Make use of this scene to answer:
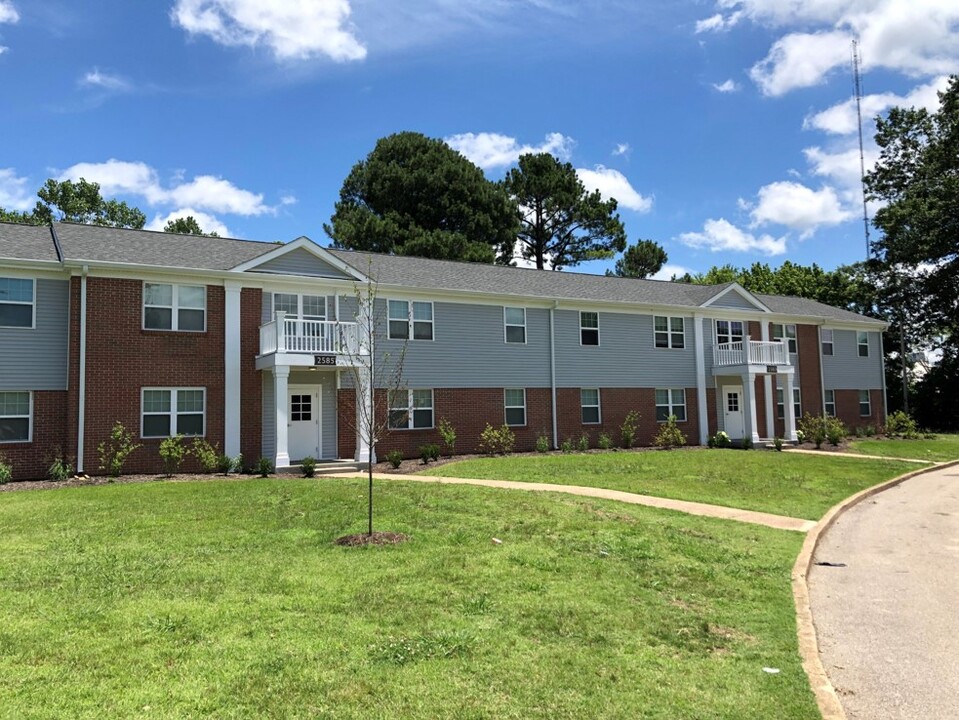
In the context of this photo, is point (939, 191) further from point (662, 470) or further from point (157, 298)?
point (157, 298)

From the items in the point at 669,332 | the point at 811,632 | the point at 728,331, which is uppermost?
the point at 728,331

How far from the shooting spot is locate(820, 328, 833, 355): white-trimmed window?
114 feet

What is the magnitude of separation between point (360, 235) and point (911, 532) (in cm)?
3294

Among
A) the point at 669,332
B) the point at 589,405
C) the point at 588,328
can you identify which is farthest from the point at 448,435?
the point at 669,332

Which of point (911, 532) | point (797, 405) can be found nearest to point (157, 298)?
point (911, 532)

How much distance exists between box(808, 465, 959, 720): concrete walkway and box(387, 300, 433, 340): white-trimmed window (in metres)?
13.5

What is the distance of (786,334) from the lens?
33.5m

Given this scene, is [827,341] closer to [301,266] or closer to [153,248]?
[301,266]

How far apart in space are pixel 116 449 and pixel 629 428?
17098 mm

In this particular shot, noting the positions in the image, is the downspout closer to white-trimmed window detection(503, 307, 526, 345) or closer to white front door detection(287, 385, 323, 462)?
white-trimmed window detection(503, 307, 526, 345)

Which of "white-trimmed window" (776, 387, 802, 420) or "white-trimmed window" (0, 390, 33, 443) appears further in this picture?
"white-trimmed window" (776, 387, 802, 420)

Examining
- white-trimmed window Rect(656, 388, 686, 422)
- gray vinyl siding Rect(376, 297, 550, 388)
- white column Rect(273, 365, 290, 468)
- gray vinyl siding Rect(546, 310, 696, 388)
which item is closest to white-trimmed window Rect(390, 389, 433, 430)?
gray vinyl siding Rect(376, 297, 550, 388)

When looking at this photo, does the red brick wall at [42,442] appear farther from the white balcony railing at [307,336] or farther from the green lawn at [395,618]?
the green lawn at [395,618]

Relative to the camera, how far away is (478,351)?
24312mm
